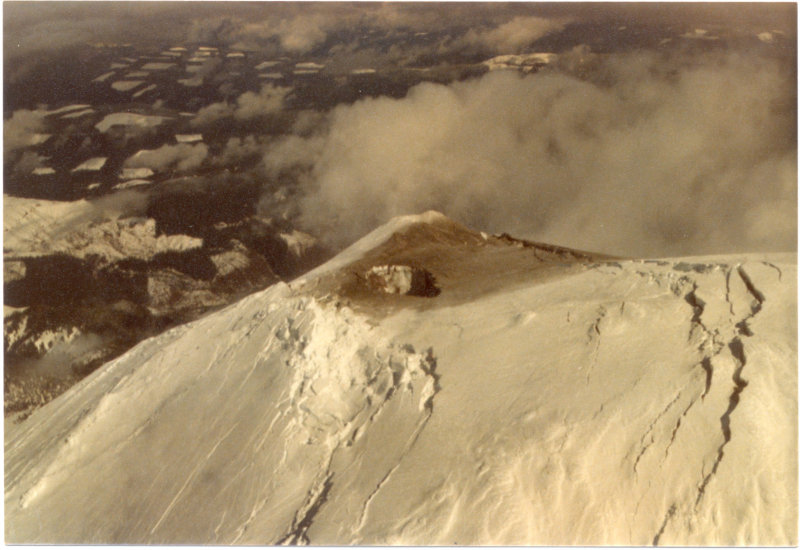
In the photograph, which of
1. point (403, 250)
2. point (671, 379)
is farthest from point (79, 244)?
point (671, 379)

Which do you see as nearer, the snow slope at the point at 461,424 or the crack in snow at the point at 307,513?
the snow slope at the point at 461,424

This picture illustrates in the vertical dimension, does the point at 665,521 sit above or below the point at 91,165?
above

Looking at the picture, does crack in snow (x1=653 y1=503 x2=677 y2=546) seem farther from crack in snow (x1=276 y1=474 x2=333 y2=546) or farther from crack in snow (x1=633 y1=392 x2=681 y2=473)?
crack in snow (x1=276 y1=474 x2=333 y2=546)

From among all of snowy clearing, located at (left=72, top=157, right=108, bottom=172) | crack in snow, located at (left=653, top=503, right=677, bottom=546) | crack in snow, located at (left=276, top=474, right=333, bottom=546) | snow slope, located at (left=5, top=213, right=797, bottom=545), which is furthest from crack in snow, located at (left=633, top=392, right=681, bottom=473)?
snowy clearing, located at (left=72, top=157, right=108, bottom=172)

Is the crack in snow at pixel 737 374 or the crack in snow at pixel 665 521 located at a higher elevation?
the crack in snow at pixel 737 374

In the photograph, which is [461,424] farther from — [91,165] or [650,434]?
[91,165]

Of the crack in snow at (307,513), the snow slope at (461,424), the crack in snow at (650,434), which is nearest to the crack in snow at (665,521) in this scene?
the snow slope at (461,424)

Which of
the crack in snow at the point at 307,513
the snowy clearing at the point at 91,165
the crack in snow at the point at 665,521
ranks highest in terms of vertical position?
the crack in snow at the point at 665,521

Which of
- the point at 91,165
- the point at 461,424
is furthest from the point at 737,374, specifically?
the point at 91,165

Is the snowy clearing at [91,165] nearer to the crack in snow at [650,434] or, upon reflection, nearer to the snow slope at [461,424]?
the snow slope at [461,424]
